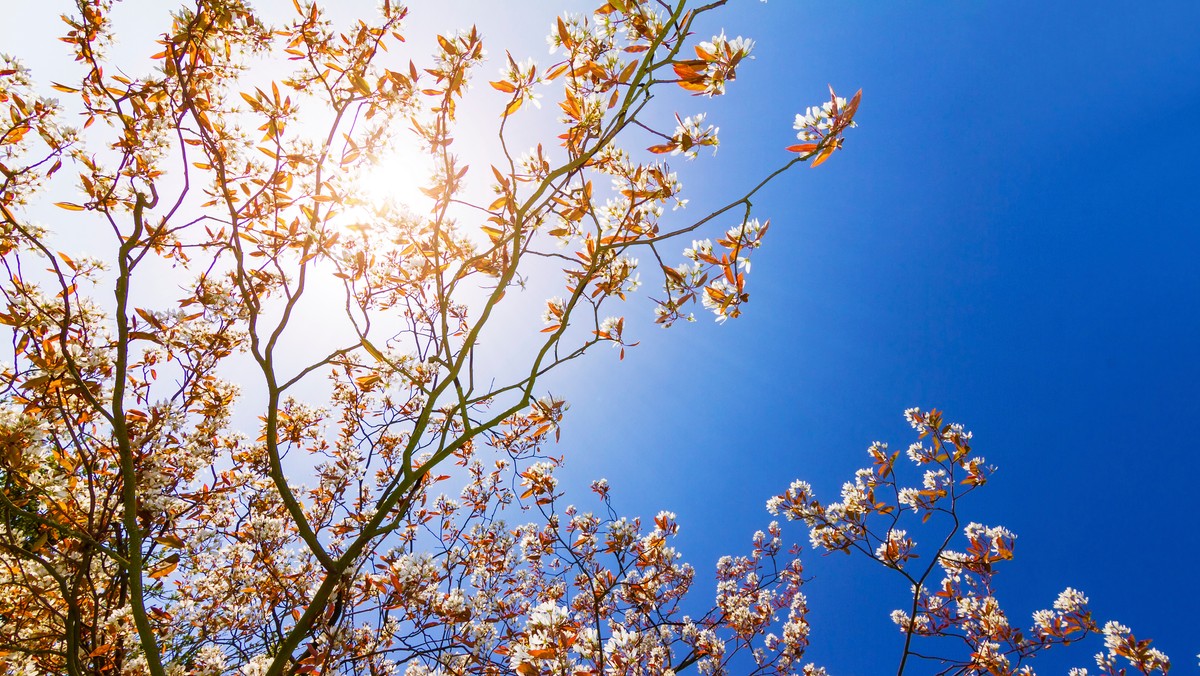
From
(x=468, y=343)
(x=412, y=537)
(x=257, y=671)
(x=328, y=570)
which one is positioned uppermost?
(x=412, y=537)

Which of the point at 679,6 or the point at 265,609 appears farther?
the point at 265,609

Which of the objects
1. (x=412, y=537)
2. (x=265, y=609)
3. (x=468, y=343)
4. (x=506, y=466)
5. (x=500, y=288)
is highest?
(x=506, y=466)

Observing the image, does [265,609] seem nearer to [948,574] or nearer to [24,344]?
[24,344]

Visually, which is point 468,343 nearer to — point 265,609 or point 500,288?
point 500,288

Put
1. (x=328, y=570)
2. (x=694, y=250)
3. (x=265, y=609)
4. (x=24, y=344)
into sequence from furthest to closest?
(x=265, y=609) < (x=694, y=250) < (x=24, y=344) < (x=328, y=570)

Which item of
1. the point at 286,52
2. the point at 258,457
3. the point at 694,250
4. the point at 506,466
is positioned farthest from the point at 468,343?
the point at 506,466

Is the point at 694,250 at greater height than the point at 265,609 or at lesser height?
greater

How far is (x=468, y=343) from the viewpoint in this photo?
170cm

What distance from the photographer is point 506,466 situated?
193 inches

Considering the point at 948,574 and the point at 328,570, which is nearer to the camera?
the point at 328,570

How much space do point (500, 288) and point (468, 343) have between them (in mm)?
237

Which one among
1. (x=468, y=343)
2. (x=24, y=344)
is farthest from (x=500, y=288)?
(x=24, y=344)

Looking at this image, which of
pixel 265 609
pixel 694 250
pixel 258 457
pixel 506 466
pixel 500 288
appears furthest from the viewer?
pixel 506 466

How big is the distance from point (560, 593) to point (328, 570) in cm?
385
